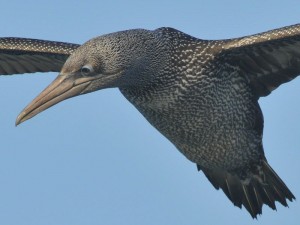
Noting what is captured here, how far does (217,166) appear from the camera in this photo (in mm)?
21094

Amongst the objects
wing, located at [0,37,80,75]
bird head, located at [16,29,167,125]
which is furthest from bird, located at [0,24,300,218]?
wing, located at [0,37,80,75]

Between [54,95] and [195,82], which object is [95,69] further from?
[195,82]

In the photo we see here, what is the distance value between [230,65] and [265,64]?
70 centimetres

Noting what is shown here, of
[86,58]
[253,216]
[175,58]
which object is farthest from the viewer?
[253,216]

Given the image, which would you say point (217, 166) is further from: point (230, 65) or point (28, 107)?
point (28, 107)

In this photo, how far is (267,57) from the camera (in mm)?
20578

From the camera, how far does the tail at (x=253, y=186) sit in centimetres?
2177

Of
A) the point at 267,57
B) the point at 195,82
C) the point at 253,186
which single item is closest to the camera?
the point at 195,82

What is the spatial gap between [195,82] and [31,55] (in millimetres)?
4675

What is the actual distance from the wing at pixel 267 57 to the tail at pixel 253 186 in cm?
166

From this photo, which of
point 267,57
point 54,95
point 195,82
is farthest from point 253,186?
point 54,95

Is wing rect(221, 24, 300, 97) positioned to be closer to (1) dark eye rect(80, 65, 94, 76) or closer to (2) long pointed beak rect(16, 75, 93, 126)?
(1) dark eye rect(80, 65, 94, 76)

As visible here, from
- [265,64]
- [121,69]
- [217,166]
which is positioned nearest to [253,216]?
[217,166]

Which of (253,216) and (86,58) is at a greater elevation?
(86,58)
